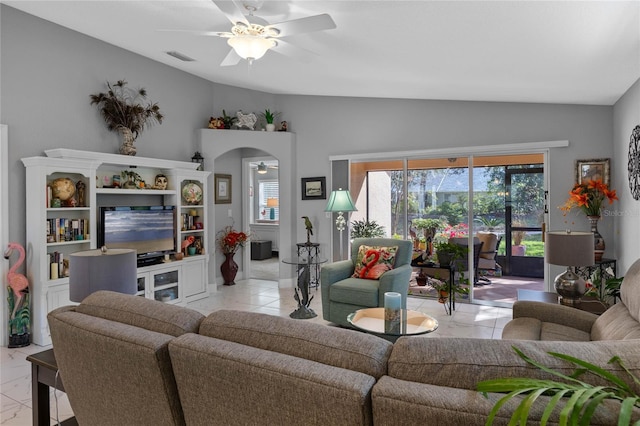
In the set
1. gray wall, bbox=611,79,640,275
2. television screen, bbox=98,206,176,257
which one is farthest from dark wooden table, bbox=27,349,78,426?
gray wall, bbox=611,79,640,275

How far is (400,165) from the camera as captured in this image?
18.2ft

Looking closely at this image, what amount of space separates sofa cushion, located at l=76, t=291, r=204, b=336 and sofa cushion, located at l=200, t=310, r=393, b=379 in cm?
8

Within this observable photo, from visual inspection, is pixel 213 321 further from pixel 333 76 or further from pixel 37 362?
pixel 333 76

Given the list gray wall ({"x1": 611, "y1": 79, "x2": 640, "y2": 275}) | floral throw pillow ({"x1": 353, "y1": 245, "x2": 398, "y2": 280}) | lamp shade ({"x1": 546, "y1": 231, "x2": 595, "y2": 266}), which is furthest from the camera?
floral throw pillow ({"x1": 353, "y1": 245, "x2": 398, "y2": 280})

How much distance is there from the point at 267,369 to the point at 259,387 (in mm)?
60

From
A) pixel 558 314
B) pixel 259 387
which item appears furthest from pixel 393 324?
pixel 259 387

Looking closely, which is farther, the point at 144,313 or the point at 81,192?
the point at 81,192

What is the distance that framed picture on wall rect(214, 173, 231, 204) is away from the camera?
6273 millimetres

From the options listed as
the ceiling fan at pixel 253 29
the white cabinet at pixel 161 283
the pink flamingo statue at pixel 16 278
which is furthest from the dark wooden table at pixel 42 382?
the white cabinet at pixel 161 283

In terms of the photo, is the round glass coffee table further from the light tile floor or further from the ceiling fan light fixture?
the ceiling fan light fixture

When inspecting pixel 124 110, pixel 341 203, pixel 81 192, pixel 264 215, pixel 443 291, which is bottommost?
pixel 443 291

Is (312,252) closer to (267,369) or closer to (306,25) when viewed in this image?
(306,25)

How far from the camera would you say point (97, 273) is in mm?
2049

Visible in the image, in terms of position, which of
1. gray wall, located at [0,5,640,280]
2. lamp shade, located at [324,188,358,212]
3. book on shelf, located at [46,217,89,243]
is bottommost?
book on shelf, located at [46,217,89,243]
